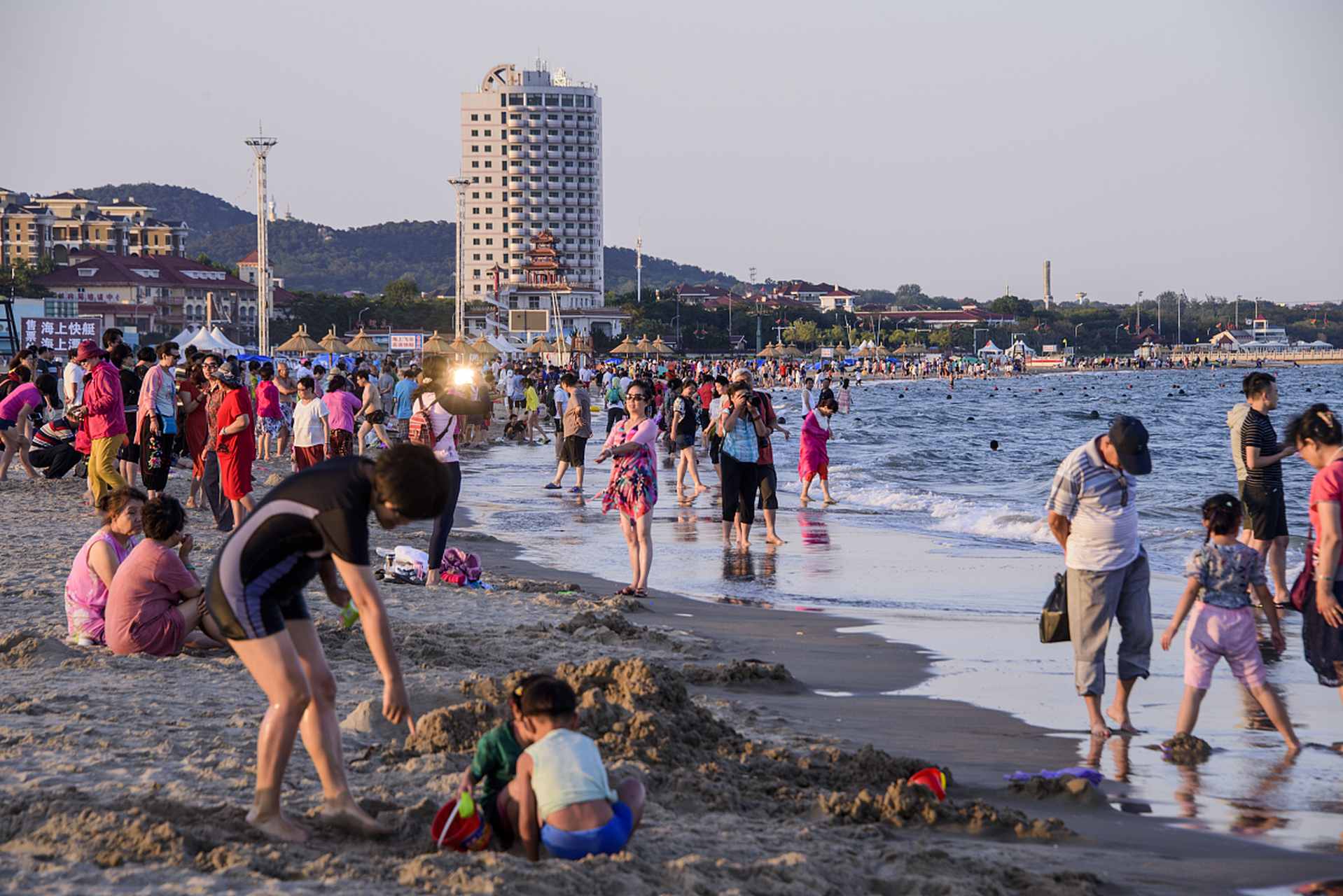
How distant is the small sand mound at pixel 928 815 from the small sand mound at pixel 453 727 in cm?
141

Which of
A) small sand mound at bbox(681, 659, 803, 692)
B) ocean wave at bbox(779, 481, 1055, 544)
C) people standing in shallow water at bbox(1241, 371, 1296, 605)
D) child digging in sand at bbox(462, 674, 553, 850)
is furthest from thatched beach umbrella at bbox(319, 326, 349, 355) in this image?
child digging in sand at bbox(462, 674, 553, 850)

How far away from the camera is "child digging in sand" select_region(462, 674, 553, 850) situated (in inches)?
140

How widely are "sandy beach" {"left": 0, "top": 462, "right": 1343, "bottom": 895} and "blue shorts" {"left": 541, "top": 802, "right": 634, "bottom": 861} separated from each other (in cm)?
4

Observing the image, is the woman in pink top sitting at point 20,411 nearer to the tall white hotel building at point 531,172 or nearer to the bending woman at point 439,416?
the bending woman at point 439,416

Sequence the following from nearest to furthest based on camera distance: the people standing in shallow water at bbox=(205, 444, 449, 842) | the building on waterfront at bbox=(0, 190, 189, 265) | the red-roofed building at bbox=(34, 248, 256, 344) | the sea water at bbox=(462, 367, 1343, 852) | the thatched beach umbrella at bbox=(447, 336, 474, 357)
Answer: the people standing in shallow water at bbox=(205, 444, 449, 842) < the sea water at bbox=(462, 367, 1343, 852) < the thatched beach umbrella at bbox=(447, 336, 474, 357) < the red-roofed building at bbox=(34, 248, 256, 344) < the building on waterfront at bbox=(0, 190, 189, 265)

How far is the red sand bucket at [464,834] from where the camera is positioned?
3.50 meters

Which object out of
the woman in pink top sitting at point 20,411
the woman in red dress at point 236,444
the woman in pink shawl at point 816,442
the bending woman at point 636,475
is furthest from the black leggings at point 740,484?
the woman in pink top sitting at point 20,411

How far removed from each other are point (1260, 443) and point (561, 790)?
618 centimetres

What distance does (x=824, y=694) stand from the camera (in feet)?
20.5

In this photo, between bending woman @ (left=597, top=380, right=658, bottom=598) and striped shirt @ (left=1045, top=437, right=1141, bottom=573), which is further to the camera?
bending woman @ (left=597, top=380, right=658, bottom=598)

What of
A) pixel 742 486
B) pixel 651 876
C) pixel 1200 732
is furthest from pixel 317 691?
pixel 742 486

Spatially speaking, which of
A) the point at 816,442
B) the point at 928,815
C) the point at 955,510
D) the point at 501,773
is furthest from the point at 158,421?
the point at 955,510

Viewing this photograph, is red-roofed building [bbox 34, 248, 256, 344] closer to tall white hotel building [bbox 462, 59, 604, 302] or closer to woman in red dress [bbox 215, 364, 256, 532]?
tall white hotel building [bbox 462, 59, 604, 302]

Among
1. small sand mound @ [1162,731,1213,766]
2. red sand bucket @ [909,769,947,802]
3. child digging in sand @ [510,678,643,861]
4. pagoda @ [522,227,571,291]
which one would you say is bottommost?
small sand mound @ [1162,731,1213,766]
